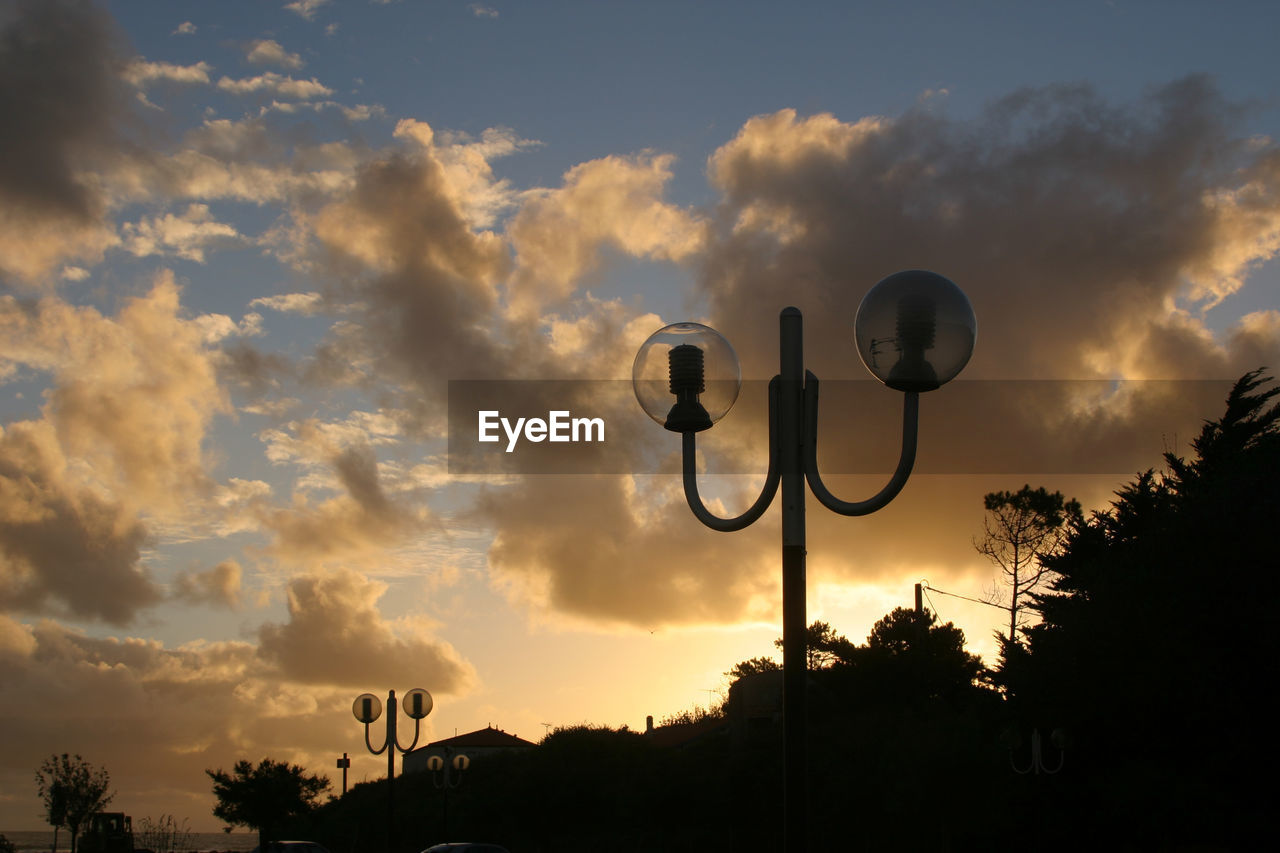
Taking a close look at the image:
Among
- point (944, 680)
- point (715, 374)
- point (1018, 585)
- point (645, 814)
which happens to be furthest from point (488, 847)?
point (944, 680)

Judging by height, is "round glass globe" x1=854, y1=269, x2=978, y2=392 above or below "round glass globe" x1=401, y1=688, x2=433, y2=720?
above

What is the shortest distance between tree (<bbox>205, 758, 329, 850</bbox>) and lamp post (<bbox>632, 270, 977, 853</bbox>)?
2244 centimetres

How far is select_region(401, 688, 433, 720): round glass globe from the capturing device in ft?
62.4

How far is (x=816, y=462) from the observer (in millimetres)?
4824

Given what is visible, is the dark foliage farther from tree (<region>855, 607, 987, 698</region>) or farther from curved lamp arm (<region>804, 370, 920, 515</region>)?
curved lamp arm (<region>804, 370, 920, 515</region>)

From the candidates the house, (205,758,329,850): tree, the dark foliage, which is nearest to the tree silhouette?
Result: the dark foliage

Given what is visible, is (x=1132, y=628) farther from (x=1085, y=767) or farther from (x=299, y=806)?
(x=299, y=806)

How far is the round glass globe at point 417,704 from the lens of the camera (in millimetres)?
19016

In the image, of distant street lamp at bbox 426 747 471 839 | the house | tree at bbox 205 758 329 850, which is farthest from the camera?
the house

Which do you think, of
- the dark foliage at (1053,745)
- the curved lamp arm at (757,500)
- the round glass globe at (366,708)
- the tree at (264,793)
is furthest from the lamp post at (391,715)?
the dark foliage at (1053,745)

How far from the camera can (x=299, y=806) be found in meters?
26.1

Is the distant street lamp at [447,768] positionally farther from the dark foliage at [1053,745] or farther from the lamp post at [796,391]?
the lamp post at [796,391]

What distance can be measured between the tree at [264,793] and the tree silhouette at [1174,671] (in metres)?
21.6

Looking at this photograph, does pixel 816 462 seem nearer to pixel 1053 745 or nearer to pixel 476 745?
pixel 1053 745
